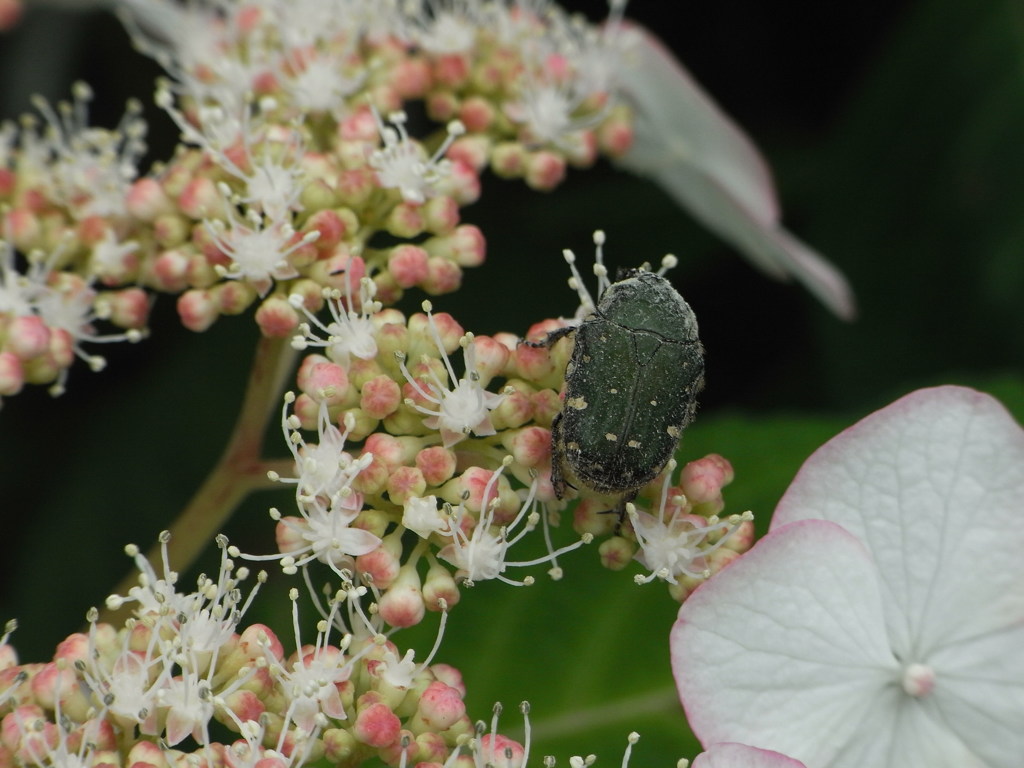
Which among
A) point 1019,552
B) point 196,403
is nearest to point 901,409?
point 1019,552

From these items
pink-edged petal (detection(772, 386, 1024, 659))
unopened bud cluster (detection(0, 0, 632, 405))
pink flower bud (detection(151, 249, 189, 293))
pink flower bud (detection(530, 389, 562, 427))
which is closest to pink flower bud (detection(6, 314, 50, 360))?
unopened bud cluster (detection(0, 0, 632, 405))

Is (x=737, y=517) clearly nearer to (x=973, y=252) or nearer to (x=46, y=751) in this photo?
(x=46, y=751)

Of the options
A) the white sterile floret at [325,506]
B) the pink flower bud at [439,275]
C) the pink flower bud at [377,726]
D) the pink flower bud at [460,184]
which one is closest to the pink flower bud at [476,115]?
the pink flower bud at [460,184]

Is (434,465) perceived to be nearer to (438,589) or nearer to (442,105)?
(438,589)

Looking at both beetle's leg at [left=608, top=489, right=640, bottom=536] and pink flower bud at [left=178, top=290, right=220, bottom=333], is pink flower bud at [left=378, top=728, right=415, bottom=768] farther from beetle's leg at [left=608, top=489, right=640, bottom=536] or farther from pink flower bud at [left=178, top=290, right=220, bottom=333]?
pink flower bud at [left=178, top=290, right=220, bottom=333]

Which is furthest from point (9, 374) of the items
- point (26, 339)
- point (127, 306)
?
point (127, 306)

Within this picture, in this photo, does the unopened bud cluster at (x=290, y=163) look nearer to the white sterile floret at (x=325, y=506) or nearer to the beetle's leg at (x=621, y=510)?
the white sterile floret at (x=325, y=506)
